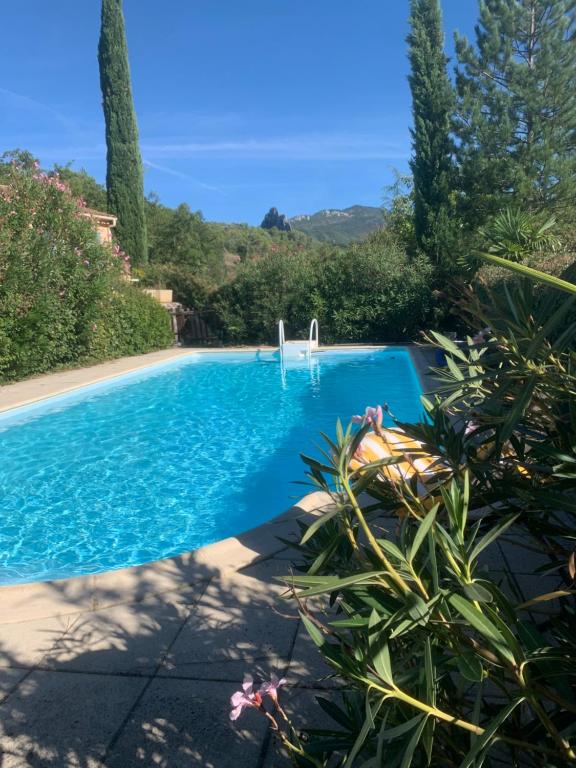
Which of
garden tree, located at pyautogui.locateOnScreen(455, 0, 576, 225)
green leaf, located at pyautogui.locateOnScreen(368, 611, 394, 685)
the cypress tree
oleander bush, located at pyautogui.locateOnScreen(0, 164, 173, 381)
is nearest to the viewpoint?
green leaf, located at pyautogui.locateOnScreen(368, 611, 394, 685)

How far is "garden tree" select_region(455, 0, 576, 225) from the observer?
17656mm

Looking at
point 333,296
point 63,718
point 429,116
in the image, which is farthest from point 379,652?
point 429,116

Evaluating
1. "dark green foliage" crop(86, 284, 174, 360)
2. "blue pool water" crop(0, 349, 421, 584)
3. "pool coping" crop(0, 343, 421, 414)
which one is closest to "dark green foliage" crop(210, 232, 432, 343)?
"pool coping" crop(0, 343, 421, 414)

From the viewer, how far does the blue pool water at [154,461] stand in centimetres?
522

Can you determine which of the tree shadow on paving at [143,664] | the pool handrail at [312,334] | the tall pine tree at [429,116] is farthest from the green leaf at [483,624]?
the tall pine tree at [429,116]

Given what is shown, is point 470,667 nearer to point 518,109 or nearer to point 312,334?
point 312,334

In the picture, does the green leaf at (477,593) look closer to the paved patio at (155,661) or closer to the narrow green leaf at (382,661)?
the narrow green leaf at (382,661)

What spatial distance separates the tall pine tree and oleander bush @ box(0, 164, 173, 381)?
1030cm

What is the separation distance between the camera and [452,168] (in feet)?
60.6

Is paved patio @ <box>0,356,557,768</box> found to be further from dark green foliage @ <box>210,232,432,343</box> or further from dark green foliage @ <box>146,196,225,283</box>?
dark green foliage @ <box>146,196,225,283</box>

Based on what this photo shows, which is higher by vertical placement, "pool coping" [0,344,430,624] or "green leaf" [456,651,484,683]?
"green leaf" [456,651,484,683]

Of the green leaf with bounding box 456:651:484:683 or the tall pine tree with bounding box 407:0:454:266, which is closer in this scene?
the green leaf with bounding box 456:651:484:683

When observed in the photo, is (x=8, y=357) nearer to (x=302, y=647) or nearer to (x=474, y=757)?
(x=302, y=647)

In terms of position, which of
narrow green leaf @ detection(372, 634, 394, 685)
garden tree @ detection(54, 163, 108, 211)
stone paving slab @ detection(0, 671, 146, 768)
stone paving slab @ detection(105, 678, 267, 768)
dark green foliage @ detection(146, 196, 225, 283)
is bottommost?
stone paving slab @ detection(0, 671, 146, 768)
